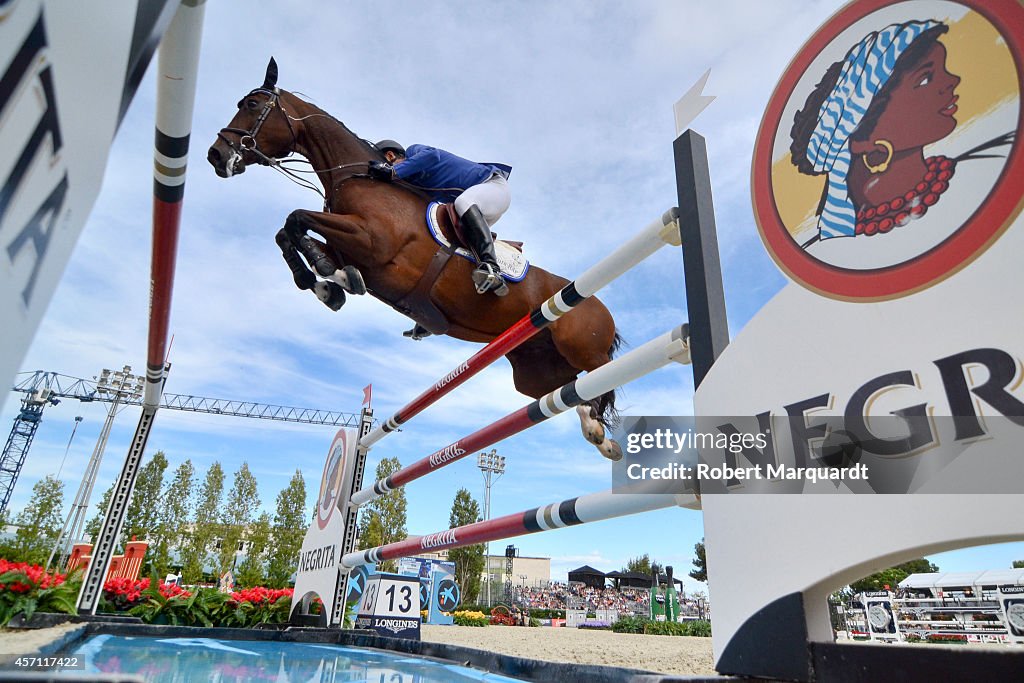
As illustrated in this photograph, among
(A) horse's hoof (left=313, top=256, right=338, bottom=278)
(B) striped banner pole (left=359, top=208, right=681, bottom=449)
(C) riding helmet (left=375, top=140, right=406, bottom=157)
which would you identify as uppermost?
(C) riding helmet (left=375, top=140, right=406, bottom=157)

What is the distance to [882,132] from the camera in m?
0.91

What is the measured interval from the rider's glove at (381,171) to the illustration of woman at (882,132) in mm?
1678

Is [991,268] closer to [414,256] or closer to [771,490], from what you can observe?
[771,490]

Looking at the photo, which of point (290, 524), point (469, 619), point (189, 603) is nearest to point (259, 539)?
point (290, 524)

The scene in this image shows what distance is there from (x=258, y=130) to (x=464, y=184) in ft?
2.86

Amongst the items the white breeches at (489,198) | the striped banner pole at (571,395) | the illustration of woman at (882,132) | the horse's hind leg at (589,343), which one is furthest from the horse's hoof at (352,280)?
the illustration of woman at (882,132)

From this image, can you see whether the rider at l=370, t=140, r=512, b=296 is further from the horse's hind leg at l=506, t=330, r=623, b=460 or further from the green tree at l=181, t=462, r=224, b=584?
the green tree at l=181, t=462, r=224, b=584

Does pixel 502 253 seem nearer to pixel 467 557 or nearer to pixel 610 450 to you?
pixel 610 450

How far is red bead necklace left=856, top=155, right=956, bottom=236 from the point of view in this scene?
2.74 ft

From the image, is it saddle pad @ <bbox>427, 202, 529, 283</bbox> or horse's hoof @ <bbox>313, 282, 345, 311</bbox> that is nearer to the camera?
horse's hoof @ <bbox>313, 282, 345, 311</bbox>

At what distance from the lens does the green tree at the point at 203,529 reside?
1583 centimetres

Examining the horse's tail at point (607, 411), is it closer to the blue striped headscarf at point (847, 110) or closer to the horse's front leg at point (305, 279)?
the horse's front leg at point (305, 279)

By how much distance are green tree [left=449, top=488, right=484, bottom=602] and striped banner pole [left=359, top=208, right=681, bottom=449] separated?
15.2 metres

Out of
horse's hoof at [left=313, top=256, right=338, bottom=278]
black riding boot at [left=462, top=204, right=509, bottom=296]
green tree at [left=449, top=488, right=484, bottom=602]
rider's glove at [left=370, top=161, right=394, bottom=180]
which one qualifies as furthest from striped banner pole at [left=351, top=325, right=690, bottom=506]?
green tree at [left=449, top=488, right=484, bottom=602]
